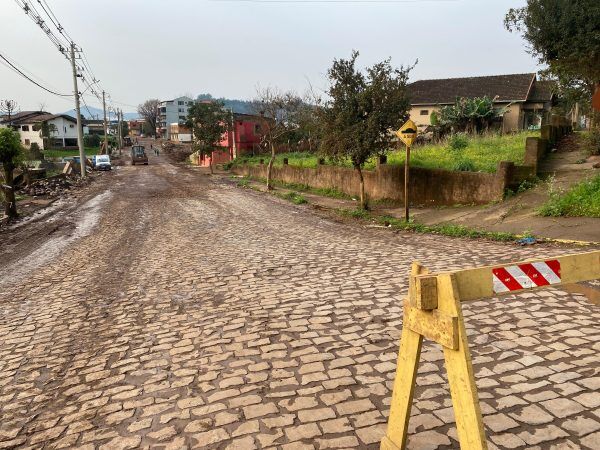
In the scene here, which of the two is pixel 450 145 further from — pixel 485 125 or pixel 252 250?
pixel 485 125

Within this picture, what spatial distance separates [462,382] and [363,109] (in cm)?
1255

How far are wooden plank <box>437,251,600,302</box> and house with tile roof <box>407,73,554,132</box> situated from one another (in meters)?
34.7

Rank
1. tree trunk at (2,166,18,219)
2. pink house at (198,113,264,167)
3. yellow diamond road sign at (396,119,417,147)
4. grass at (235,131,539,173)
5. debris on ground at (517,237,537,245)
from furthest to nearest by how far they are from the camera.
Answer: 1. pink house at (198,113,264,167)
2. tree trunk at (2,166,18,219)
3. grass at (235,131,539,173)
4. yellow diamond road sign at (396,119,417,147)
5. debris on ground at (517,237,537,245)

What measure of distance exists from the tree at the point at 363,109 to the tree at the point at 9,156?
32.6ft

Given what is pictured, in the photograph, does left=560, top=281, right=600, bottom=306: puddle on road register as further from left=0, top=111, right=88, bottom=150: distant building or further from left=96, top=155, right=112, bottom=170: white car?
left=0, top=111, right=88, bottom=150: distant building

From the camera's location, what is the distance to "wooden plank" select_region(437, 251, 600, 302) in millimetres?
2412

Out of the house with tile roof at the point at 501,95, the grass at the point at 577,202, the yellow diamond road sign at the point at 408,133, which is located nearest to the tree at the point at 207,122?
the house with tile roof at the point at 501,95

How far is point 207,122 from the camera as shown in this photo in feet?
121

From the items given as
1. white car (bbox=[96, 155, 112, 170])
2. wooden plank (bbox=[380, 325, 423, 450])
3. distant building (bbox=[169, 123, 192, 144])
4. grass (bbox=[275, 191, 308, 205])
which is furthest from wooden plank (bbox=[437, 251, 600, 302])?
distant building (bbox=[169, 123, 192, 144])

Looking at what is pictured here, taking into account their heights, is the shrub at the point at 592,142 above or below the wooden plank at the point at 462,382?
above

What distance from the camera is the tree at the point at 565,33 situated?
12.5 meters

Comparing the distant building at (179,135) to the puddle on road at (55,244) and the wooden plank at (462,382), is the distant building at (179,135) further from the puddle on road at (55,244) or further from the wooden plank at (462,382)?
the wooden plank at (462,382)

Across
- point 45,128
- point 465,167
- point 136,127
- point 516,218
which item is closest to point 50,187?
point 465,167

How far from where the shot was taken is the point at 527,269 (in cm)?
256
